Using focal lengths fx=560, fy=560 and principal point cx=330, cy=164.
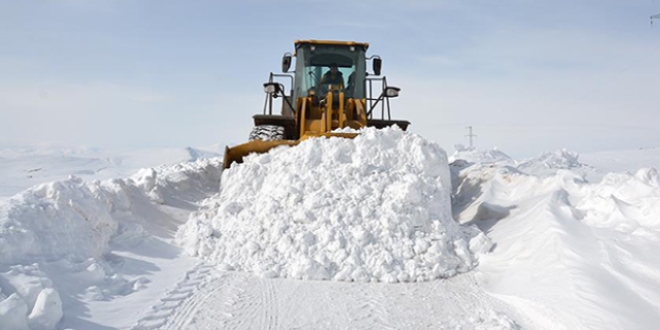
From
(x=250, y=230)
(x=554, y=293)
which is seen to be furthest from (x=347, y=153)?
(x=554, y=293)

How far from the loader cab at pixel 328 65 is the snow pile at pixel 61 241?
453cm

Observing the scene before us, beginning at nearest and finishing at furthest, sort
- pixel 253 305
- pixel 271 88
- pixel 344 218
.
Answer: pixel 253 305 < pixel 344 218 < pixel 271 88

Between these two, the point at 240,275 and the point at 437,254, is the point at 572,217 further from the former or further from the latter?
the point at 240,275

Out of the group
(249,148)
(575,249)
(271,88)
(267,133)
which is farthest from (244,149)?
(575,249)

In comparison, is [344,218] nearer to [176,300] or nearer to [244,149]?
[176,300]

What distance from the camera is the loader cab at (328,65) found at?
1037 cm

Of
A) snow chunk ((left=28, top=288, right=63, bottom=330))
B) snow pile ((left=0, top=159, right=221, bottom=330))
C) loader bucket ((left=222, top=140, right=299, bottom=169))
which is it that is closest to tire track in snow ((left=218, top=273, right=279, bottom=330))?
snow pile ((left=0, top=159, right=221, bottom=330))

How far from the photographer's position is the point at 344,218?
551 cm

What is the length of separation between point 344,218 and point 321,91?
5.09 meters

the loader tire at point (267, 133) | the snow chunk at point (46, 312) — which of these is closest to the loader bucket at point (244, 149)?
the loader tire at point (267, 133)

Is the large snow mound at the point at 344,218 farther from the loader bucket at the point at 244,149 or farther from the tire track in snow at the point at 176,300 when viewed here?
the loader bucket at the point at 244,149

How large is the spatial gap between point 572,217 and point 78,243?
457 cm

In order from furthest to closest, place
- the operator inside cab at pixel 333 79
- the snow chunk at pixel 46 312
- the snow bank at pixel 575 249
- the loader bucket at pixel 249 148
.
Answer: the operator inside cab at pixel 333 79
the loader bucket at pixel 249 148
the snow bank at pixel 575 249
the snow chunk at pixel 46 312

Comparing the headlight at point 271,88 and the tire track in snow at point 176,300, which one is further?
the headlight at point 271,88
